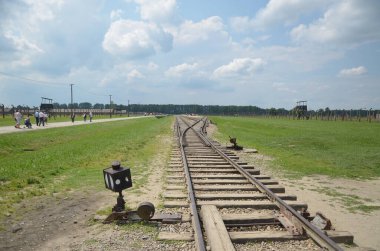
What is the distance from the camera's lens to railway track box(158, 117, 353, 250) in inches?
200

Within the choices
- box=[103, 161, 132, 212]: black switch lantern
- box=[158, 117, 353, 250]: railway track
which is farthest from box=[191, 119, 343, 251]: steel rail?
box=[103, 161, 132, 212]: black switch lantern

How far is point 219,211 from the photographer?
6.53 m

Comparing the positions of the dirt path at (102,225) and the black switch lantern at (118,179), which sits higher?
the black switch lantern at (118,179)

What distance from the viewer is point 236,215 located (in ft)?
20.0

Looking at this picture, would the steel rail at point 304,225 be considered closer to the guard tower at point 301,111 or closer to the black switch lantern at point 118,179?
the black switch lantern at point 118,179

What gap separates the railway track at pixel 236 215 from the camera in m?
5.08

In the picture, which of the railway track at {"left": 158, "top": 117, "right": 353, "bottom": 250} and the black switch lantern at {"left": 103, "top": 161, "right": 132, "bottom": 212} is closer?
the railway track at {"left": 158, "top": 117, "right": 353, "bottom": 250}

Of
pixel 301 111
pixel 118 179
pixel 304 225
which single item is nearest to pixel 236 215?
pixel 304 225

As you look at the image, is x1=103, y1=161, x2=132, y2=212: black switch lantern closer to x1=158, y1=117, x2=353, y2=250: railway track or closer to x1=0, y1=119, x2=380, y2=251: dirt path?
x1=0, y1=119, x2=380, y2=251: dirt path

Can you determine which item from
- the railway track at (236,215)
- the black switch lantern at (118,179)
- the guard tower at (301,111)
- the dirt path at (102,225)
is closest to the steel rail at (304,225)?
the railway track at (236,215)

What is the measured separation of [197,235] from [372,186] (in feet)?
23.2

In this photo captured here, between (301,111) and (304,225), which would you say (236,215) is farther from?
(301,111)

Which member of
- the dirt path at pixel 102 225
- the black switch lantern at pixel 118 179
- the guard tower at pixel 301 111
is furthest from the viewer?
the guard tower at pixel 301 111

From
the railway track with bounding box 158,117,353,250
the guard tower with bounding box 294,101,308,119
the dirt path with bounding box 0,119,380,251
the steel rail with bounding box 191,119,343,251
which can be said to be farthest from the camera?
the guard tower with bounding box 294,101,308,119
